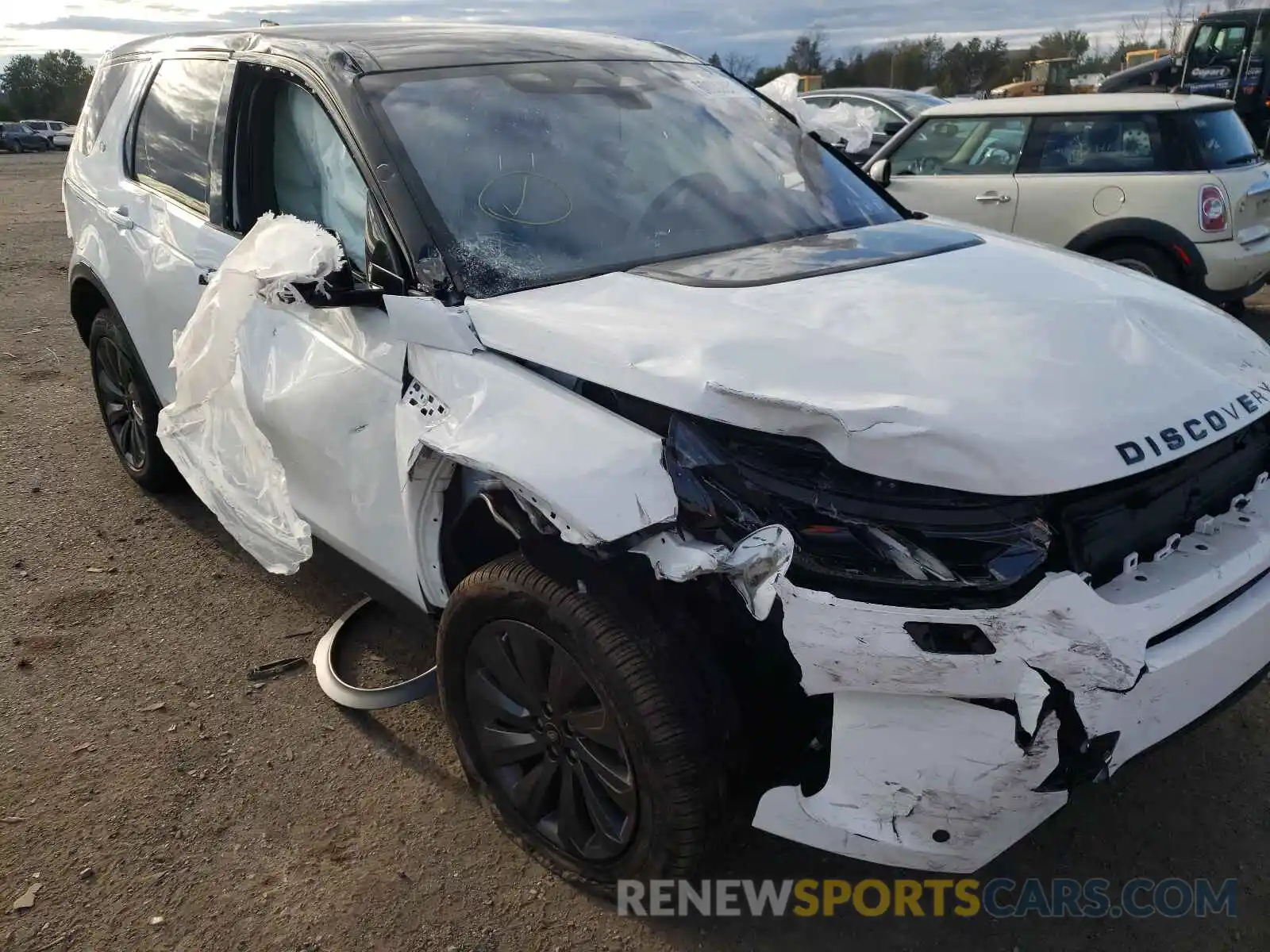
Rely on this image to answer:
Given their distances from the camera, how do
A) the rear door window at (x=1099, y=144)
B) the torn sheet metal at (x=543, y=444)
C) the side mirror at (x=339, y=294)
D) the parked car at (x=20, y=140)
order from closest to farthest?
1. the torn sheet metal at (x=543, y=444)
2. the side mirror at (x=339, y=294)
3. the rear door window at (x=1099, y=144)
4. the parked car at (x=20, y=140)

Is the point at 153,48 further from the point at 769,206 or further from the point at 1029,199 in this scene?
the point at 1029,199

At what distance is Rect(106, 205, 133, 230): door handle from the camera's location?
384cm

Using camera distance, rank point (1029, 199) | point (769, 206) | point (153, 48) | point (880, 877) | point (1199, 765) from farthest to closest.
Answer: point (1029, 199), point (153, 48), point (769, 206), point (1199, 765), point (880, 877)

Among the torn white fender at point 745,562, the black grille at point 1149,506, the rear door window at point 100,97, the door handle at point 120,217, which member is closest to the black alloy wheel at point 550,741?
the torn white fender at point 745,562

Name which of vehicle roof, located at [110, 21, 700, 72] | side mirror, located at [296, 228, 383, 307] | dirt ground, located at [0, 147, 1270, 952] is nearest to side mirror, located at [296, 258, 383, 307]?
side mirror, located at [296, 228, 383, 307]

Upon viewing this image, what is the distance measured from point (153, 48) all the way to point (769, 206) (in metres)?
2.74

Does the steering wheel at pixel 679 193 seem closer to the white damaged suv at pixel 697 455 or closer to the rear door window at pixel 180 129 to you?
the white damaged suv at pixel 697 455

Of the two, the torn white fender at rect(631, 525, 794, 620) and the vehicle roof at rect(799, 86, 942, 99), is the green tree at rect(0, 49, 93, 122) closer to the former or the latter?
the vehicle roof at rect(799, 86, 942, 99)

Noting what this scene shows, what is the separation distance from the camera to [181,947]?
7.43 feet

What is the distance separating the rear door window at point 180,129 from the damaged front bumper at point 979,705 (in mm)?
2712

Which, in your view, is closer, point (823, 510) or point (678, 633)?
point (823, 510)

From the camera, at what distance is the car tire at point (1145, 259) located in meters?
6.45

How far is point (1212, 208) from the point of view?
630cm

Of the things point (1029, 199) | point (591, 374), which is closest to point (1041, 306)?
point (591, 374)
